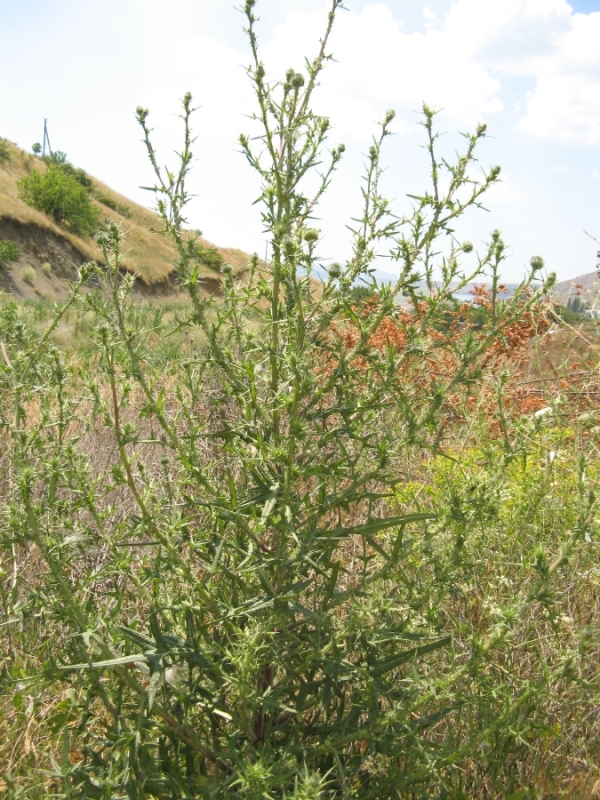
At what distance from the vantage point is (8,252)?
23.4 m

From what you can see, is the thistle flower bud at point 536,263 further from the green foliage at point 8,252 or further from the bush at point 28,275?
the bush at point 28,275

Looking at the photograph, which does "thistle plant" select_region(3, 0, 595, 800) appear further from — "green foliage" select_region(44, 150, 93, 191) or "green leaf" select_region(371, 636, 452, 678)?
"green foliage" select_region(44, 150, 93, 191)

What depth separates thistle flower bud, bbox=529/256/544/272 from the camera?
5.60 feet

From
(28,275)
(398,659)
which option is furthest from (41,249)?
(398,659)

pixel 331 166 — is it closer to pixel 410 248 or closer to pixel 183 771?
pixel 410 248

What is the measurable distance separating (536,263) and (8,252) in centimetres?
2425

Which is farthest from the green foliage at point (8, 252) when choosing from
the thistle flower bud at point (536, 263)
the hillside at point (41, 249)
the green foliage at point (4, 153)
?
the thistle flower bud at point (536, 263)

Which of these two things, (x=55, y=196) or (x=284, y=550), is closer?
(x=284, y=550)

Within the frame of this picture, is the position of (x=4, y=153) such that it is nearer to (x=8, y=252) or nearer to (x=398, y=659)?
(x=8, y=252)

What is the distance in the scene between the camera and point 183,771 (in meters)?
1.76

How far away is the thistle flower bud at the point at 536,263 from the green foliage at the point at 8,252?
23.2 metres

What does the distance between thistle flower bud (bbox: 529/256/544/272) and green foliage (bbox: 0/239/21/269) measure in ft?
76.1

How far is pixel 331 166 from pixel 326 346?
543mm

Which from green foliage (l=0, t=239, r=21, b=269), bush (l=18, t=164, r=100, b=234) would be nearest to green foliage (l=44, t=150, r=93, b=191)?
bush (l=18, t=164, r=100, b=234)
